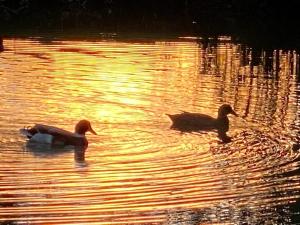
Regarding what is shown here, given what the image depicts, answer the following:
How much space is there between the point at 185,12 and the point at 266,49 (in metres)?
20.9

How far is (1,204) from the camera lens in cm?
1144

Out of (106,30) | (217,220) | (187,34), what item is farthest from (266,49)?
(217,220)

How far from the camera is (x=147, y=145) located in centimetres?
1523

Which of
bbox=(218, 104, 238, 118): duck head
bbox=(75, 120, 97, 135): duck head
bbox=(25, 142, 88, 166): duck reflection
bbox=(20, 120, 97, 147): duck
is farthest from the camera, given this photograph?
bbox=(218, 104, 238, 118): duck head

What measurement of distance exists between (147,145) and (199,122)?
8.02 ft

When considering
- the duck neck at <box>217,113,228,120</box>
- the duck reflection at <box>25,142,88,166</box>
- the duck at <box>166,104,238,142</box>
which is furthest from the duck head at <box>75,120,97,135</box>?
the duck neck at <box>217,113,228,120</box>

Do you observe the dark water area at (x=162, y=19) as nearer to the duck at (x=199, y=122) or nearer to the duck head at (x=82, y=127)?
the duck at (x=199, y=122)

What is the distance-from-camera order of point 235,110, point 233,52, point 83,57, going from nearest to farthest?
1. point 235,110
2. point 83,57
3. point 233,52

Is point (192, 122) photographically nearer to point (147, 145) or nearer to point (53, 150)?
point (147, 145)

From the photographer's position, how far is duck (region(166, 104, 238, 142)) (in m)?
17.0

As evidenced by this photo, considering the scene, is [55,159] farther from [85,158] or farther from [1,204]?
[1,204]

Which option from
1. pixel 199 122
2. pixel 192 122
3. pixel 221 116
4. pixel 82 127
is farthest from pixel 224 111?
pixel 82 127

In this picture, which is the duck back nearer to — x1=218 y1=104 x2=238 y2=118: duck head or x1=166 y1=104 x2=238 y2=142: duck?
x1=166 y1=104 x2=238 y2=142: duck

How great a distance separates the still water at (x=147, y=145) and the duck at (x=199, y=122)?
Result: 0.19 m
